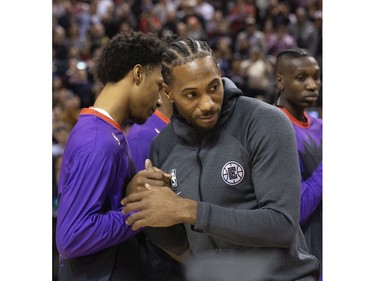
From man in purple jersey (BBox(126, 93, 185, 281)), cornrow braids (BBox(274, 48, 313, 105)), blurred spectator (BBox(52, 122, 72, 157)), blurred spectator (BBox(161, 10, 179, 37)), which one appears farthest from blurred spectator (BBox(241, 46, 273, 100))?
man in purple jersey (BBox(126, 93, 185, 281))

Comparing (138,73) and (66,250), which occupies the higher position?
(138,73)

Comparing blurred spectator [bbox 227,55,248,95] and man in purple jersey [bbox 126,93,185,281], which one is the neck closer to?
man in purple jersey [bbox 126,93,185,281]

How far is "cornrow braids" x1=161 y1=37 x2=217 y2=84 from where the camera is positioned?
6.47ft

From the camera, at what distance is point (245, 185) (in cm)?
193

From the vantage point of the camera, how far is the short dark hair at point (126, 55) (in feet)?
7.91

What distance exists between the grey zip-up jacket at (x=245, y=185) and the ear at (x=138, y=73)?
15.6 inches

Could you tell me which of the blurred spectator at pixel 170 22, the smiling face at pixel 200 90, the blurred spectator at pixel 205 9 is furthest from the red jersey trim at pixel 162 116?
the blurred spectator at pixel 205 9

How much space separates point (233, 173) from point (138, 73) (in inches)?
25.8

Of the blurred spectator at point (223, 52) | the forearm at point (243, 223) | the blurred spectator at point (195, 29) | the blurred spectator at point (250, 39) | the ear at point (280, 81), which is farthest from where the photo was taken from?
the blurred spectator at point (195, 29)

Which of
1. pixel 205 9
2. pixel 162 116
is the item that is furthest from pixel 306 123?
pixel 205 9

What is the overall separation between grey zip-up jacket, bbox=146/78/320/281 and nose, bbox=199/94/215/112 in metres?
0.07

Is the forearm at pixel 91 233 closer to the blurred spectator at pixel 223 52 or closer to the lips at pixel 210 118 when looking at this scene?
the lips at pixel 210 118

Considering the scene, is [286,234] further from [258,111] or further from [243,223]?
[258,111]

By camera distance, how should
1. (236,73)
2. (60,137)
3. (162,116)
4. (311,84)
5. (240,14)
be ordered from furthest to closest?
(240,14)
(236,73)
(60,137)
(311,84)
(162,116)
